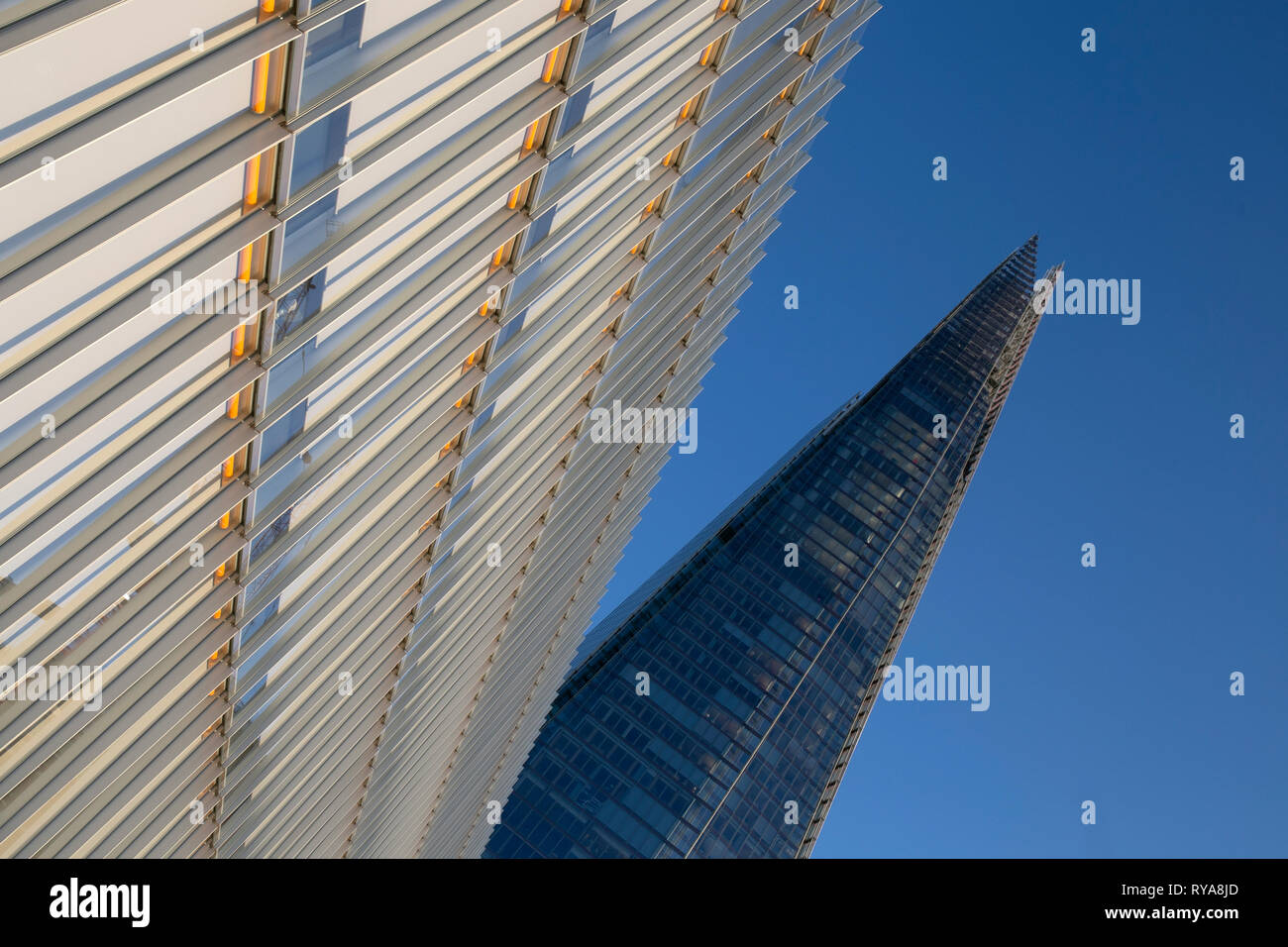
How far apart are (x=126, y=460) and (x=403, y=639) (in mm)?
16158

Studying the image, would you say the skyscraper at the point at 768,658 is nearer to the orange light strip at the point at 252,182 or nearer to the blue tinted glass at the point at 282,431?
the blue tinted glass at the point at 282,431

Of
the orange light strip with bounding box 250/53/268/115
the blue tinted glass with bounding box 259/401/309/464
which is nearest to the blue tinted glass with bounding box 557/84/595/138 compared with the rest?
the blue tinted glass with bounding box 259/401/309/464

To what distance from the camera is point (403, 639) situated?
28516mm

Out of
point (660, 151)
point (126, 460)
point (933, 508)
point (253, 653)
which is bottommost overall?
point (253, 653)

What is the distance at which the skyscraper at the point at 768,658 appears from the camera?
10494 centimetres

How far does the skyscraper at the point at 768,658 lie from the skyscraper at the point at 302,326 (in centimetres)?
7488

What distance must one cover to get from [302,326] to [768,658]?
110 meters

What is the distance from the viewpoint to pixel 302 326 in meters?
14.7

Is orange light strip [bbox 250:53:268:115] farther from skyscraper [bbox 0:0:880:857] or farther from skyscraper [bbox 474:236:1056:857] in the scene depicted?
skyscraper [bbox 474:236:1056:857]

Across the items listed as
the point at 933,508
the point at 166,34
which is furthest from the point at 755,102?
the point at 933,508

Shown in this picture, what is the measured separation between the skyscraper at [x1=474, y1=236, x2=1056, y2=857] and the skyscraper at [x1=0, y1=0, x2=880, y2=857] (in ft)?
246

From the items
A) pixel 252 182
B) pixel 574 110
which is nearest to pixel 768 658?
pixel 574 110

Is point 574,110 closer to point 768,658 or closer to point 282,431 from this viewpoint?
point 282,431
